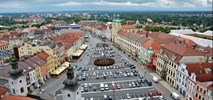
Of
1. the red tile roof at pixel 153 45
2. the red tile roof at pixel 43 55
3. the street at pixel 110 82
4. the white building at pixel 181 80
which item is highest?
the red tile roof at pixel 153 45

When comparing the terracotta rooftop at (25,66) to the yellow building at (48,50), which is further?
the yellow building at (48,50)

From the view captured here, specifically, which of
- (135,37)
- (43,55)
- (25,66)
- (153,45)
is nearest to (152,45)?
(153,45)

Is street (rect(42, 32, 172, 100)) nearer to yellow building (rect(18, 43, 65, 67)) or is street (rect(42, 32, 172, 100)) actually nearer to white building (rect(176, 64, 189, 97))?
white building (rect(176, 64, 189, 97))

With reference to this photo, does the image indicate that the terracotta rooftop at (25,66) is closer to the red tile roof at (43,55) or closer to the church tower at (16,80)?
the red tile roof at (43,55)

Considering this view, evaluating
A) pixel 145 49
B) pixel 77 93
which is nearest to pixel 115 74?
pixel 145 49

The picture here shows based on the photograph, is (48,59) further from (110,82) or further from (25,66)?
(110,82)

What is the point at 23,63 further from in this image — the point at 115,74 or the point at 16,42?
the point at 16,42

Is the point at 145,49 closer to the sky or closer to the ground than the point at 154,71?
closer to the sky

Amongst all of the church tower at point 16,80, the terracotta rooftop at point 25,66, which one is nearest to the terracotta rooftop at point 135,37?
the terracotta rooftop at point 25,66

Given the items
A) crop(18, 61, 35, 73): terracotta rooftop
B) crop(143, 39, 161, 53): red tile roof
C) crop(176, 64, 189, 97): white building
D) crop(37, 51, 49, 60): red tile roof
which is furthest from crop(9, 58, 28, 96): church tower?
crop(143, 39, 161, 53): red tile roof
